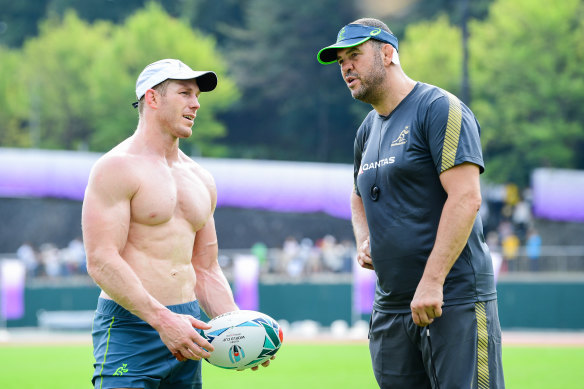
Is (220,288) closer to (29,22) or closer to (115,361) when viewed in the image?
(115,361)

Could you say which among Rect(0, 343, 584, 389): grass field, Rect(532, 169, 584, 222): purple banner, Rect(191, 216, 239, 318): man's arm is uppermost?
Rect(532, 169, 584, 222): purple banner

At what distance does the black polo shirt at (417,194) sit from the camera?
15.4 ft

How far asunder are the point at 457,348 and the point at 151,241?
5.77 ft

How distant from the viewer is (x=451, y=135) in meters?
4.64

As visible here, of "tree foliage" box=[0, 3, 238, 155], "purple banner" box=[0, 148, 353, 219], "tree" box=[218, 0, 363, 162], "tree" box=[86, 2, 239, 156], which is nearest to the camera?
"purple banner" box=[0, 148, 353, 219]

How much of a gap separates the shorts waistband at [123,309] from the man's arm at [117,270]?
0.57 feet

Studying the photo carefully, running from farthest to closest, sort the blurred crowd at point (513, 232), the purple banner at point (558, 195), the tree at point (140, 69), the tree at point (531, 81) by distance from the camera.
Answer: the tree at point (140, 69) < the tree at point (531, 81) < the purple banner at point (558, 195) < the blurred crowd at point (513, 232)

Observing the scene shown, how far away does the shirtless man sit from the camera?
4.84 m

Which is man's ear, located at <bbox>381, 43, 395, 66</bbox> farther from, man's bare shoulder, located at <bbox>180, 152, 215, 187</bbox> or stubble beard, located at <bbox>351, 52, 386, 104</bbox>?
man's bare shoulder, located at <bbox>180, 152, 215, 187</bbox>

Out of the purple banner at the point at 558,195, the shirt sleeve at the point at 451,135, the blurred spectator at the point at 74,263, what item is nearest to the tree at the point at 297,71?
the purple banner at the point at 558,195

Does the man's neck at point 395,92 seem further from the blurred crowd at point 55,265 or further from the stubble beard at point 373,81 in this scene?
the blurred crowd at point 55,265

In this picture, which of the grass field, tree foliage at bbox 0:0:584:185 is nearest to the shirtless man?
the grass field

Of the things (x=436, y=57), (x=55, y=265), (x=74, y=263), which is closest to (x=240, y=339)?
(x=55, y=265)

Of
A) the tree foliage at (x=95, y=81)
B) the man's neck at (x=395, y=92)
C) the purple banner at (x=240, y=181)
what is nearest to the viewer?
the man's neck at (x=395, y=92)
